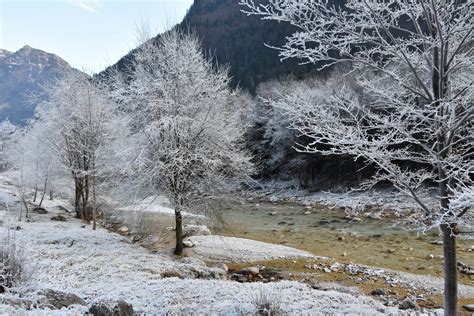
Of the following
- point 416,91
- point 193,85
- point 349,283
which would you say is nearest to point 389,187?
point 349,283

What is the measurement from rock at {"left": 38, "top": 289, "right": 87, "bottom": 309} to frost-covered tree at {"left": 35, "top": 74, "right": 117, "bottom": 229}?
11281 millimetres

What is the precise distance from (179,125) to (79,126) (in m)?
8.88

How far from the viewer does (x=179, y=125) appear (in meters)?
11.7

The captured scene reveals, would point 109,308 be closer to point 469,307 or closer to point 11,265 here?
point 11,265

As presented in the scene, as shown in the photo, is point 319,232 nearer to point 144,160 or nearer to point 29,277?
point 144,160

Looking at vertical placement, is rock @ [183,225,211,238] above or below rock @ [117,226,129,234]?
above

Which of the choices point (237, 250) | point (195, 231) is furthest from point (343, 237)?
point (195, 231)

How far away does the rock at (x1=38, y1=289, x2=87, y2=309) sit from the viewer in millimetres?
4902

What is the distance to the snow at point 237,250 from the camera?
43.8 ft

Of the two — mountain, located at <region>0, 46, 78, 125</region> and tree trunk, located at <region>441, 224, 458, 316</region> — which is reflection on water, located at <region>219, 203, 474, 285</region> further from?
mountain, located at <region>0, 46, 78, 125</region>

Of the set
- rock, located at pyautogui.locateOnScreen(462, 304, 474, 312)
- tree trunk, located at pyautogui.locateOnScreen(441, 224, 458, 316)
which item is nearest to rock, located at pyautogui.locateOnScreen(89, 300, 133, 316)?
tree trunk, located at pyautogui.locateOnScreen(441, 224, 458, 316)

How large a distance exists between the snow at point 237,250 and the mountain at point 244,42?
48.3 meters

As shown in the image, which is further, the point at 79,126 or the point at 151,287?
the point at 79,126

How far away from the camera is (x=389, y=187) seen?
26781mm
